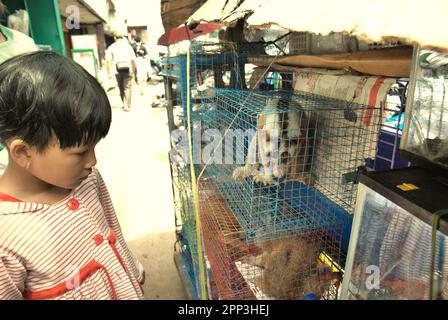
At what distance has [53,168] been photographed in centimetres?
60

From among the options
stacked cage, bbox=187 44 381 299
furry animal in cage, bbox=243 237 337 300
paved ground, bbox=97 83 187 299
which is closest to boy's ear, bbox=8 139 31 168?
stacked cage, bbox=187 44 381 299

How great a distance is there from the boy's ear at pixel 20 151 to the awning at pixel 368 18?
0.58 m

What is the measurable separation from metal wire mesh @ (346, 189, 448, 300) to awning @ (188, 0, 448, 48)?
36 centimetres

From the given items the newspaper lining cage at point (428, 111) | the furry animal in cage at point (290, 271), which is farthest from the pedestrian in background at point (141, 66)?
the newspaper lining cage at point (428, 111)

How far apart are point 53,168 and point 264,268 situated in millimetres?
870

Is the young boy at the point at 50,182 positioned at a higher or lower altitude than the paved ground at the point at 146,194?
higher

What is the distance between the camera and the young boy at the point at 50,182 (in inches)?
21.7

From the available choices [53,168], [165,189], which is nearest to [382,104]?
[53,168]

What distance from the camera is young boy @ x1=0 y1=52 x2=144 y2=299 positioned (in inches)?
21.7

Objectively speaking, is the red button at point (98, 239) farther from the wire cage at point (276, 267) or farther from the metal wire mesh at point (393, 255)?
the metal wire mesh at point (393, 255)

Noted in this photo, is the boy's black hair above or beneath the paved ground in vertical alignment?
above

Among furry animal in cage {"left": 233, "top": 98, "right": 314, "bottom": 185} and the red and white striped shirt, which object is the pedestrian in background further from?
the red and white striped shirt

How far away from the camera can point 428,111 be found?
73 centimetres

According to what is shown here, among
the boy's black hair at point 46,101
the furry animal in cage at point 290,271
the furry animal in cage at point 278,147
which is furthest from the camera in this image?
the furry animal in cage at point 290,271
